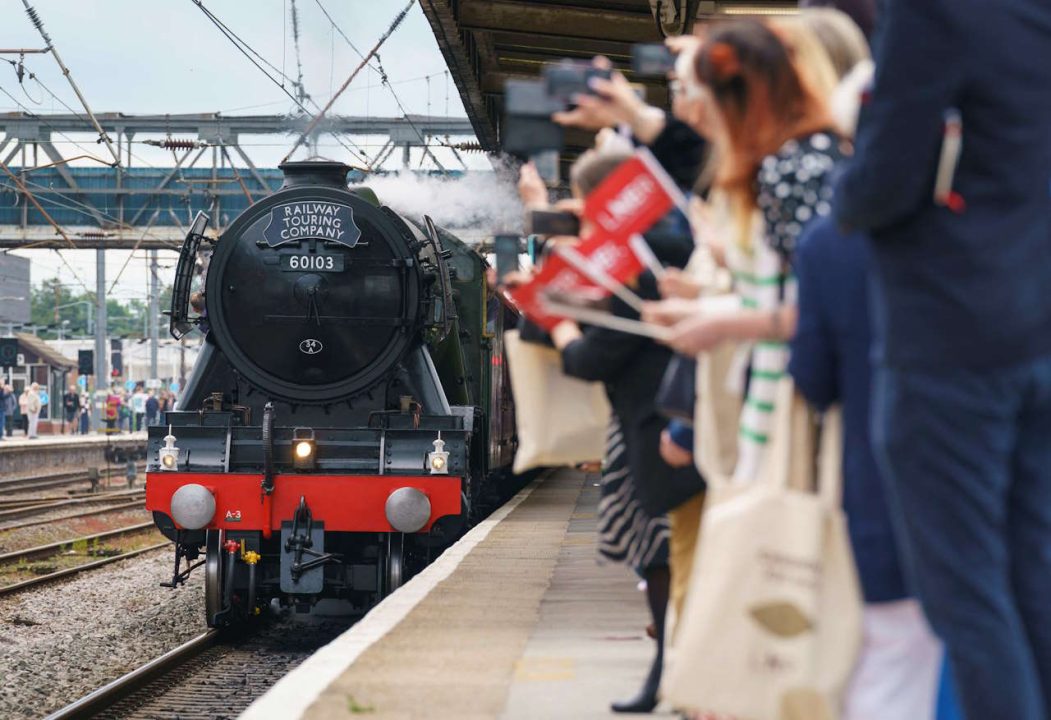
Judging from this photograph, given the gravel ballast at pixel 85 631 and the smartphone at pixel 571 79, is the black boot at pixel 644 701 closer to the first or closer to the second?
the smartphone at pixel 571 79

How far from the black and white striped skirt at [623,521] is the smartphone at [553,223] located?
687 millimetres

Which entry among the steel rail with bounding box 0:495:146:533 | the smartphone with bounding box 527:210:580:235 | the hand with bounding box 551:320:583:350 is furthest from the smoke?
the hand with bounding box 551:320:583:350

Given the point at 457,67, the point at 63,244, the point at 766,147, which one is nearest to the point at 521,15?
the point at 457,67

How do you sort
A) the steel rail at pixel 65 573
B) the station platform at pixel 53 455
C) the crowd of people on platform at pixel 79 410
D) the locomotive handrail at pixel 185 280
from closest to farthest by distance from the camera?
the locomotive handrail at pixel 185 280 < the steel rail at pixel 65 573 < the station platform at pixel 53 455 < the crowd of people on platform at pixel 79 410

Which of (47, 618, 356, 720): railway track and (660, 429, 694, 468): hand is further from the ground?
(660, 429, 694, 468): hand

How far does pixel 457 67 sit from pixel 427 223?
1.62 metres

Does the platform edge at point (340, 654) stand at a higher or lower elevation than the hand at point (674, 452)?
lower

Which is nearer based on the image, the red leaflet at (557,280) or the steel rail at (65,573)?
the red leaflet at (557,280)

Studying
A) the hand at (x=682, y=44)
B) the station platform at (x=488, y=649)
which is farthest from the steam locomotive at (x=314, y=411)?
the hand at (x=682, y=44)

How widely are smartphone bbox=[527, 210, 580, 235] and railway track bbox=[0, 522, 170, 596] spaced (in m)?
9.88

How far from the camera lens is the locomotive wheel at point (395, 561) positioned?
397 inches

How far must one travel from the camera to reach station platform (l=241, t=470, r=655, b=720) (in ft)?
15.5

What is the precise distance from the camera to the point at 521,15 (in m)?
11.9

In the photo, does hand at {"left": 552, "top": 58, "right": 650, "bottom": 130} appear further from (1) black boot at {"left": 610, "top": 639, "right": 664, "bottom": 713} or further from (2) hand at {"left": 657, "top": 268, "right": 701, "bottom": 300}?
(1) black boot at {"left": 610, "top": 639, "right": 664, "bottom": 713}
